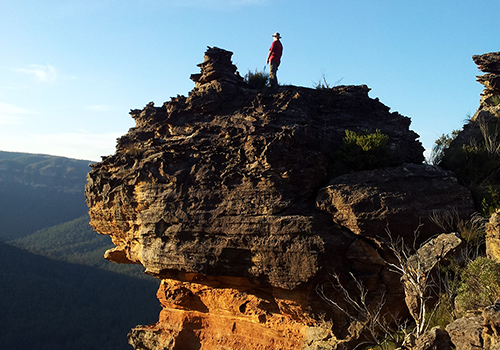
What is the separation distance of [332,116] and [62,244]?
4677 inches

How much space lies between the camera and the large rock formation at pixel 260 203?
37.4 feet

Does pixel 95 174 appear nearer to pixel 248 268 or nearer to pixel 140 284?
pixel 248 268

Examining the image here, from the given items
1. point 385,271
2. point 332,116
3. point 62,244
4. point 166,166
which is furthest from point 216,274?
point 62,244

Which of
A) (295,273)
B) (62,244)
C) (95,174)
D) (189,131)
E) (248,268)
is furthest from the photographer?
(62,244)

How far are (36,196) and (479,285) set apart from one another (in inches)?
7457

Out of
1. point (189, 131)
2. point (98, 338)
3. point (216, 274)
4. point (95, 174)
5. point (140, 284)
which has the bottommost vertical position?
point (98, 338)

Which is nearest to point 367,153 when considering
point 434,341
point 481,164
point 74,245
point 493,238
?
point 481,164

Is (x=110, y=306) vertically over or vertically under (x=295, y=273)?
under

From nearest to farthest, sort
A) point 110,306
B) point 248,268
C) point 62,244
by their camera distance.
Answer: point 248,268 < point 110,306 < point 62,244

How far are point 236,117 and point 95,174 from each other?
601 centimetres

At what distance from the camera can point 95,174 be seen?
16141 mm

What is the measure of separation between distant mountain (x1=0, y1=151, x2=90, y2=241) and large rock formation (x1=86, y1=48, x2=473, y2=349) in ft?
457

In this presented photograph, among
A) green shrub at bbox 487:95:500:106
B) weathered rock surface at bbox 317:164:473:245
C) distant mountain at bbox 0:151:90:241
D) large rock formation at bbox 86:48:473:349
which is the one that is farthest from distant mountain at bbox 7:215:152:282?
weathered rock surface at bbox 317:164:473:245

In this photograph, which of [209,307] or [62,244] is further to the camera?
[62,244]
